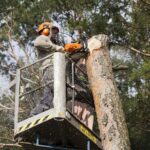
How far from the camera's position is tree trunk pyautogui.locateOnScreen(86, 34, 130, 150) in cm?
546

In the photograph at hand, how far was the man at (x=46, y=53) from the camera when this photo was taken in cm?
593

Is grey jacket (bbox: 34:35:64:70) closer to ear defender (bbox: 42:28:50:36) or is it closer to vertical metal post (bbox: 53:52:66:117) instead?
ear defender (bbox: 42:28:50:36)

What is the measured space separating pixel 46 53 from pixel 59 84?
30.0 inches

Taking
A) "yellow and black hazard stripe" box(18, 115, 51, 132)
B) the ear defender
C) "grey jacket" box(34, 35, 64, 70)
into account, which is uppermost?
the ear defender

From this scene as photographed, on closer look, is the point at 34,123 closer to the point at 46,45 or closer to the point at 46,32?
the point at 46,45

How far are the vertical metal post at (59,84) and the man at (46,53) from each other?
251mm

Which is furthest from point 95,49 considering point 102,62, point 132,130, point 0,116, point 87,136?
point 0,116

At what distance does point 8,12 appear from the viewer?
15578mm

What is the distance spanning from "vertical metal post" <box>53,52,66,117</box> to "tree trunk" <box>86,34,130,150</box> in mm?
401

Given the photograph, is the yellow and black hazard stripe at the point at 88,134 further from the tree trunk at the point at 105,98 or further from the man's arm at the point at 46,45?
the man's arm at the point at 46,45

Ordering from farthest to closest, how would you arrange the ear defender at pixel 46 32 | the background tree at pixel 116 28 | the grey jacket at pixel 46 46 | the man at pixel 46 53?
the background tree at pixel 116 28 → the ear defender at pixel 46 32 → the grey jacket at pixel 46 46 → the man at pixel 46 53

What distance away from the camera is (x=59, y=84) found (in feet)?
18.6

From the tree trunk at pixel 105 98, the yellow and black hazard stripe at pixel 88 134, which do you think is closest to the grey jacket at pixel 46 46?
the tree trunk at pixel 105 98

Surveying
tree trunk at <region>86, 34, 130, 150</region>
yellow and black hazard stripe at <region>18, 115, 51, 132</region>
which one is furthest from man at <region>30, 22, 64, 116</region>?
tree trunk at <region>86, 34, 130, 150</region>
